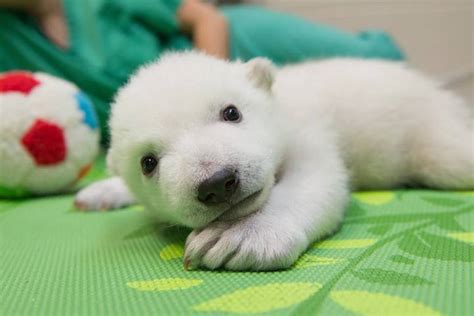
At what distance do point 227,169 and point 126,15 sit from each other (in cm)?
237

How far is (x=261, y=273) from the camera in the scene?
3.59 feet

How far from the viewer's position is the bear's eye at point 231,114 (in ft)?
4.50

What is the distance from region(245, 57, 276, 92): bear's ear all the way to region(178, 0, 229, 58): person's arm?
5.29 ft

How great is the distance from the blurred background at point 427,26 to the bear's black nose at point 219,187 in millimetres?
3953

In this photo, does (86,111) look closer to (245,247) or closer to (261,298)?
(245,247)

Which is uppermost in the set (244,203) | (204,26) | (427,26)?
(427,26)

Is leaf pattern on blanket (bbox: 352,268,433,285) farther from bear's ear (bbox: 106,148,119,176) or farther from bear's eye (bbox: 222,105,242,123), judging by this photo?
bear's ear (bbox: 106,148,119,176)

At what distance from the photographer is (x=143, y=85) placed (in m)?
1.42

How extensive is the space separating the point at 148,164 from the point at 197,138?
204mm

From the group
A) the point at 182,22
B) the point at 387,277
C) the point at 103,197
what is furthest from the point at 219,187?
the point at 182,22

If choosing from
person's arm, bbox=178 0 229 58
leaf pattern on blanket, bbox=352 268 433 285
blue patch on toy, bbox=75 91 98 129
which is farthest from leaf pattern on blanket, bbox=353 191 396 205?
person's arm, bbox=178 0 229 58

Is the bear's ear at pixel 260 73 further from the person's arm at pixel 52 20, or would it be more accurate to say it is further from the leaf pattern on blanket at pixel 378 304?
the person's arm at pixel 52 20

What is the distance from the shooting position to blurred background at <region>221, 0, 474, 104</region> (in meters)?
4.57

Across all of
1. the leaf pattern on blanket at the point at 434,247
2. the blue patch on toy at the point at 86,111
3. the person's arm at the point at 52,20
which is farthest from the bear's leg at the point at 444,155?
the person's arm at the point at 52,20
